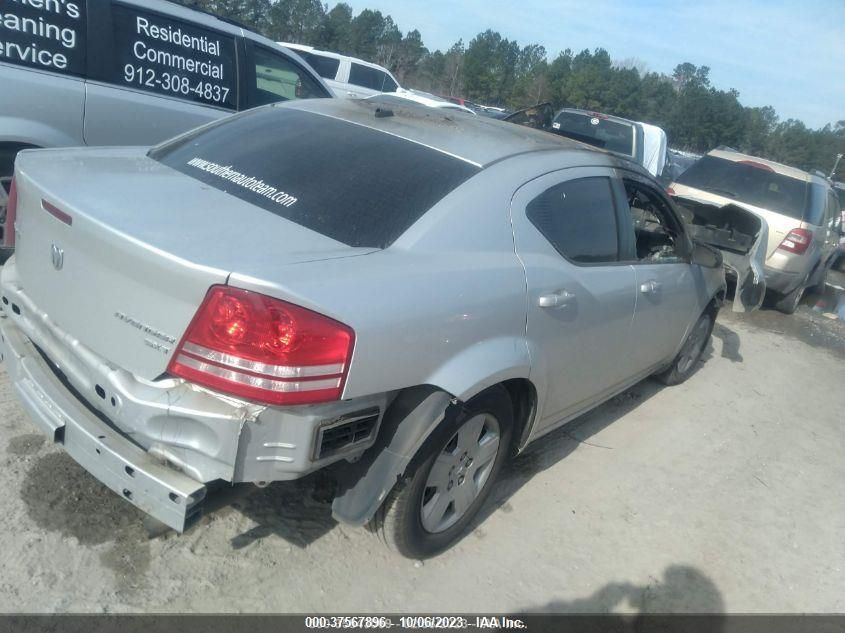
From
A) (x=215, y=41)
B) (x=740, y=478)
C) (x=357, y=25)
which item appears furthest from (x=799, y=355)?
(x=357, y=25)

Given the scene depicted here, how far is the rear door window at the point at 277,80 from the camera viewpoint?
5.78 meters

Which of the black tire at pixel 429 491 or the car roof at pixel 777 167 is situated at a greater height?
the car roof at pixel 777 167

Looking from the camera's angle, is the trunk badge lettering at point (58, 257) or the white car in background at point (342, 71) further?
the white car in background at point (342, 71)

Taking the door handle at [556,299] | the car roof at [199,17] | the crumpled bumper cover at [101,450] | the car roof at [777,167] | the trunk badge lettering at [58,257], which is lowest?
the crumpled bumper cover at [101,450]

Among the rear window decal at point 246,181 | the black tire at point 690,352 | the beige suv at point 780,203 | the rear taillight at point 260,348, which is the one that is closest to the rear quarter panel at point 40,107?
the rear window decal at point 246,181

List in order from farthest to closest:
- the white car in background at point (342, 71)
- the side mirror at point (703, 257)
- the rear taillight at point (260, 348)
Result: 1. the white car in background at point (342, 71)
2. the side mirror at point (703, 257)
3. the rear taillight at point (260, 348)

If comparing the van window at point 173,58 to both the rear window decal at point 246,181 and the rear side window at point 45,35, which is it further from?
the rear window decal at point 246,181

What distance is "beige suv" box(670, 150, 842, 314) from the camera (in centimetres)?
802

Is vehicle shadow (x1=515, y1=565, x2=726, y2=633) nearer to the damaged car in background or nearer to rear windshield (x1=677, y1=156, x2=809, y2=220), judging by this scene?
the damaged car in background

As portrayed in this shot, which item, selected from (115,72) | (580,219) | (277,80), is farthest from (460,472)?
(277,80)

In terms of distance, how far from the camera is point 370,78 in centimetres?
1783

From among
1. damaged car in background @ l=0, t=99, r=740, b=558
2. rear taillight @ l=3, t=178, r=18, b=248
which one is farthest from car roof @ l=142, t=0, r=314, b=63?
rear taillight @ l=3, t=178, r=18, b=248

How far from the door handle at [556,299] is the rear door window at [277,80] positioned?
3701 millimetres

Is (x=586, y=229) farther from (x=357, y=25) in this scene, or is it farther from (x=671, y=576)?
(x=357, y=25)
